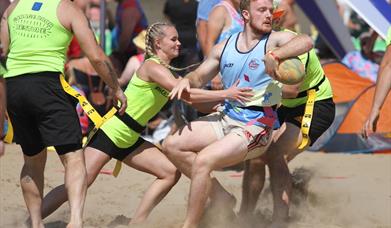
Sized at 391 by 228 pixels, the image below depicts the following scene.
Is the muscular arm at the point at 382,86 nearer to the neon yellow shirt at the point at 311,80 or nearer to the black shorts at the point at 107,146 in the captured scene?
the neon yellow shirt at the point at 311,80

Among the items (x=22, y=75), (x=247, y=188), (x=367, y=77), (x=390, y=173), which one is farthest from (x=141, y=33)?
(x=22, y=75)

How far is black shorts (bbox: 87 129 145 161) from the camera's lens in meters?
6.48

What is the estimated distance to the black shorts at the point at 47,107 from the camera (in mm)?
5766

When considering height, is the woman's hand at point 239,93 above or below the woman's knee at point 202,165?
above

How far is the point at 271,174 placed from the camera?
21.9 ft

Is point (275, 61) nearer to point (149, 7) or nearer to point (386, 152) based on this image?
point (386, 152)

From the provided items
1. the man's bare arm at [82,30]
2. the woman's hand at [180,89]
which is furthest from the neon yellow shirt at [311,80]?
the man's bare arm at [82,30]

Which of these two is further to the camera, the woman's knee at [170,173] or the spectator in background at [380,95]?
the woman's knee at [170,173]

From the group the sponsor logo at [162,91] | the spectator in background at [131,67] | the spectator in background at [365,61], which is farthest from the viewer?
the spectator in background at [365,61]

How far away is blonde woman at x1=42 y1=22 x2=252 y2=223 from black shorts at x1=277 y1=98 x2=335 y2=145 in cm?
90

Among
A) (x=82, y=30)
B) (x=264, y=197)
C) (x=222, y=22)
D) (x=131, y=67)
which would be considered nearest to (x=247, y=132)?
(x=82, y=30)

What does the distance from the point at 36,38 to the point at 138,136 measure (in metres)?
1.20

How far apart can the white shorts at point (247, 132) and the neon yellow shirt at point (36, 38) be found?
1129 millimetres

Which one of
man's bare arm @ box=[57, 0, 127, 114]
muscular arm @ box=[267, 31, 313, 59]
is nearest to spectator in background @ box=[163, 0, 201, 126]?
muscular arm @ box=[267, 31, 313, 59]
